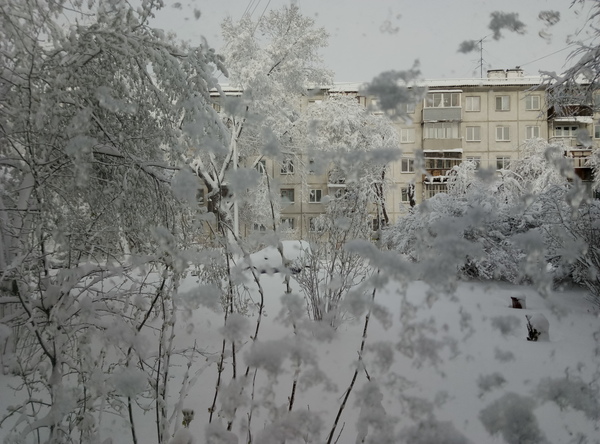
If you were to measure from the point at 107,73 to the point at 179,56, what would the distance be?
53 centimetres

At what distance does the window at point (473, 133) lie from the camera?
16953 millimetres

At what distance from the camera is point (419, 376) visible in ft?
11.1

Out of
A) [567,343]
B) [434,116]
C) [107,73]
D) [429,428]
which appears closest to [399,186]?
[434,116]

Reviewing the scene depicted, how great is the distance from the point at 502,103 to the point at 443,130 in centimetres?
262

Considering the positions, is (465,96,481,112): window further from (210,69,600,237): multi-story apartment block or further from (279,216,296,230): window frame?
(279,216,296,230): window frame

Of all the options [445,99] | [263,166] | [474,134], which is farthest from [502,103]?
[263,166]

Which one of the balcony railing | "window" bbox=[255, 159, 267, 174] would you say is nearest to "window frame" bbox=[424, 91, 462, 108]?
the balcony railing

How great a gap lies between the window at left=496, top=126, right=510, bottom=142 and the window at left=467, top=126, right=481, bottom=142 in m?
1.34

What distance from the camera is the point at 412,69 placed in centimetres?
173

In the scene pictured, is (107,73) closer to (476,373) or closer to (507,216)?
(476,373)

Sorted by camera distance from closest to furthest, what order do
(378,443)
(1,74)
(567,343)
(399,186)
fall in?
(378,443), (1,74), (567,343), (399,186)

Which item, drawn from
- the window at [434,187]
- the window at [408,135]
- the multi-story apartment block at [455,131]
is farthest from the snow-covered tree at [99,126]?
the window at [408,135]

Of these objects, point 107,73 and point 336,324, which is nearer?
point 107,73

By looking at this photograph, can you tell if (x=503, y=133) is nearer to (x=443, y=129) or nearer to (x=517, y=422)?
(x=443, y=129)
